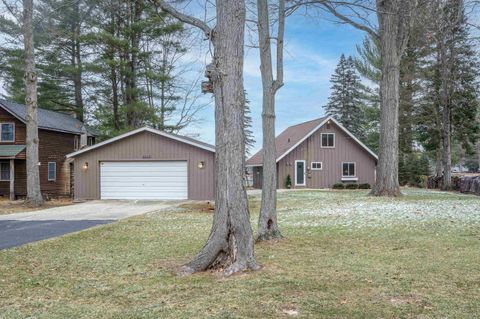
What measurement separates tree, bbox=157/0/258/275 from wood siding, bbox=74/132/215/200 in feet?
45.3

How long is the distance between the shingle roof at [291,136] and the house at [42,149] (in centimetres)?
1224

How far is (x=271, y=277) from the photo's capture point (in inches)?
197

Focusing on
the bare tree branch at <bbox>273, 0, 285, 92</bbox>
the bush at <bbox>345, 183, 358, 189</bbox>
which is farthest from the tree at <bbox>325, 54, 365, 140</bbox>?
the bare tree branch at <bbox>273, 0, 285, 92</bbox>

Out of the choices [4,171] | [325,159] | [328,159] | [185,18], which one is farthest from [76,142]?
[185,18]

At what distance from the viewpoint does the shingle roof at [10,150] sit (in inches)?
834

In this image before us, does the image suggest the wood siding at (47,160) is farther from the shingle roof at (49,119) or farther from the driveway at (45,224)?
the driveway at (45,224)

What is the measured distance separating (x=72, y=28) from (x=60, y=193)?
37.7ft

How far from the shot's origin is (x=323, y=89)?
42406 millimetres

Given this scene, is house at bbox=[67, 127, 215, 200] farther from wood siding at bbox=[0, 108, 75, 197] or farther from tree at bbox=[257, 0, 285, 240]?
tree at bbox=[257, 0, 285, 240]

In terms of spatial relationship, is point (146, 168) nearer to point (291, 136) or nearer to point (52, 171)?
point (52, 171)

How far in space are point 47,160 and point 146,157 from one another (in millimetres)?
7419

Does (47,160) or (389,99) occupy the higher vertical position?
(389,99)

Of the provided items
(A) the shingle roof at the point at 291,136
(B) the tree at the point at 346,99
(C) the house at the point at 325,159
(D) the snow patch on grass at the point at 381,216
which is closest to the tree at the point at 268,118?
(D) the snow patch on grass at the point at 381,216

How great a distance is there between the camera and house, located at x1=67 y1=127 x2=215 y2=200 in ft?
64.0
